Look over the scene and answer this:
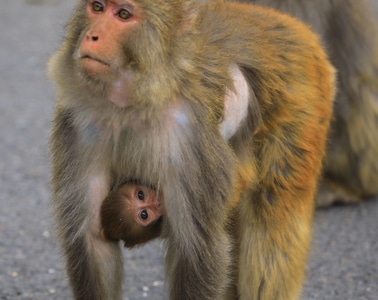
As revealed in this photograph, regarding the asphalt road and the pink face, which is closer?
the pink face

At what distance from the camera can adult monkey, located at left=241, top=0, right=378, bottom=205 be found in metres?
6.19

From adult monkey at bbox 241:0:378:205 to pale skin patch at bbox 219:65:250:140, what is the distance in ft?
7.20

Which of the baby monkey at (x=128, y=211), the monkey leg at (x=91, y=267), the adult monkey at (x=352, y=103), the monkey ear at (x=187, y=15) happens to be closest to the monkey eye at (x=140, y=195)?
the baby monkey at (x=128, y=211)

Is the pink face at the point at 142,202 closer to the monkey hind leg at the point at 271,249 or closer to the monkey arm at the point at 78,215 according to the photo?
the monkey arm at the point at 78,215

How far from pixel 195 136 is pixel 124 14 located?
51 cm

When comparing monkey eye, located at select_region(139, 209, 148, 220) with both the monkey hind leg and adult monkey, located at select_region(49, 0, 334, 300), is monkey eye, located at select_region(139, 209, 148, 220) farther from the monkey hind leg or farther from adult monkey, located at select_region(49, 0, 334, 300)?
the monkey hind leg

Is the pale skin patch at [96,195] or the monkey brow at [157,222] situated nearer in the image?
the pale skin patch at [96,195]

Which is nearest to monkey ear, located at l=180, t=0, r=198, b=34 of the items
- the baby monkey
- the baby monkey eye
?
the baby monkey

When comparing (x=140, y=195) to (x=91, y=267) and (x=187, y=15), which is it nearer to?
(x=91, y=267)

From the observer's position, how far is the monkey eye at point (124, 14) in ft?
11.2

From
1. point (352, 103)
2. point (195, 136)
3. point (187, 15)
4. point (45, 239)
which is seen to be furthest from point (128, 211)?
point (352, 103)

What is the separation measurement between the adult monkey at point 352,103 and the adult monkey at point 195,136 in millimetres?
1948

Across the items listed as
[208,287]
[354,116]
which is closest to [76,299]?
[208,287]

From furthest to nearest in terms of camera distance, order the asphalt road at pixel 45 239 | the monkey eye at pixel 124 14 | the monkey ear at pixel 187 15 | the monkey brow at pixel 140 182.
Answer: the asphalt road at pixel 45 239, the monkey brow at pixel 140 182, the monkey ear at pixel 187 15, the monkey eye at pixel 124 14
